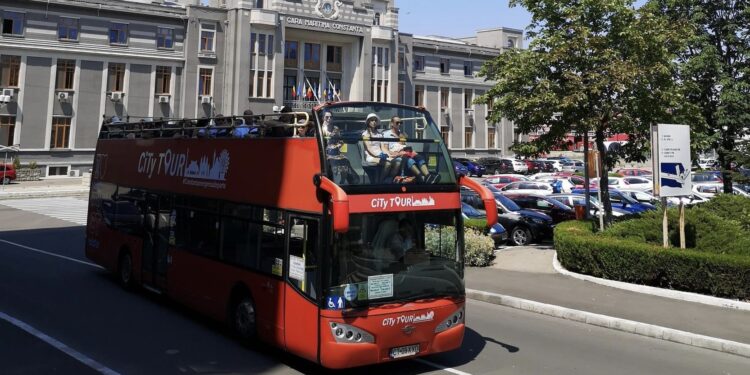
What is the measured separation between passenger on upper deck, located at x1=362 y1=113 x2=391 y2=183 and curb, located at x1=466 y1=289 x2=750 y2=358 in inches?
220

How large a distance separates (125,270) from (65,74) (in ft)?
129

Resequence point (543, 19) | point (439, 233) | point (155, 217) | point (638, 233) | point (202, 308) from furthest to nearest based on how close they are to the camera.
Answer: point (543, 19) < point (638, 233) < point (155, 217) < point (202, 308) < point (439, 233)

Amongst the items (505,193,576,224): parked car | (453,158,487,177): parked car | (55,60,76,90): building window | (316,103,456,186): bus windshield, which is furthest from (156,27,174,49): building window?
(316,103,456,186): bus windshield

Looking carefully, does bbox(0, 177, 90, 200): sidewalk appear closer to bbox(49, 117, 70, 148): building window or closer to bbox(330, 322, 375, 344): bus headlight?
bbox(49, 117, 70, 148): building window

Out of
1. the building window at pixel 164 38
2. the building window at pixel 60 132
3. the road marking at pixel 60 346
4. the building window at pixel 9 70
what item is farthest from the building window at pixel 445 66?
the road marking at pixel 60 346

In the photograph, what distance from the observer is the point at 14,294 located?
38.1 feet

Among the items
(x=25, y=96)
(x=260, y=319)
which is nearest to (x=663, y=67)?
(x=260, y=319)

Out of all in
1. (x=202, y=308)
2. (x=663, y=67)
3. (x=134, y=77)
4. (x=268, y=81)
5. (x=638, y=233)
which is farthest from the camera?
(x=268, y=81)

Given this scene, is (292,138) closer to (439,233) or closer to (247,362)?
(439,233)

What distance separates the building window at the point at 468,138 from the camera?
67500 millimetres

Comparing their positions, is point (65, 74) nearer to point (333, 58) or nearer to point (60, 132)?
point (60, 132)

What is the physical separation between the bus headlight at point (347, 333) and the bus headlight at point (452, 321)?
1075mm

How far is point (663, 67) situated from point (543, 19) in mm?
3746

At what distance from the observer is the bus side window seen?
7055 millimetres
